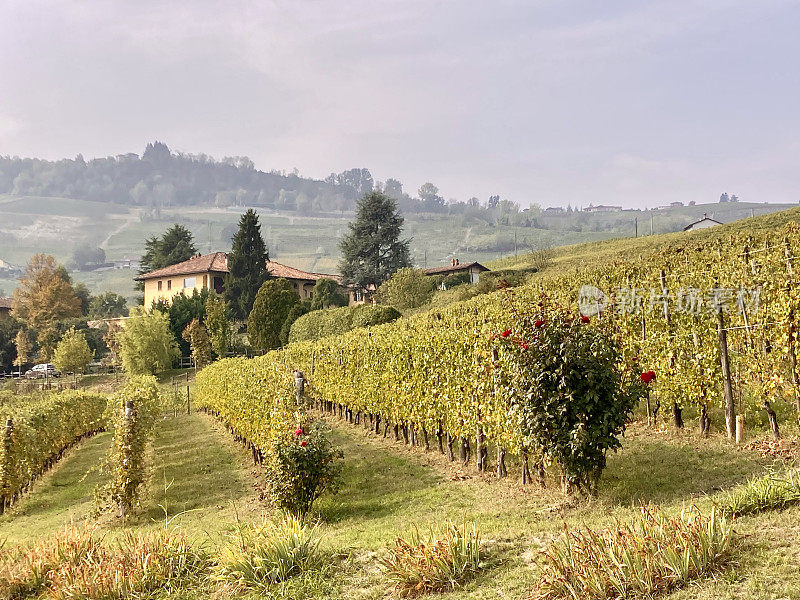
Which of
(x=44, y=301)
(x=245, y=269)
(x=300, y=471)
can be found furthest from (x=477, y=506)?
(x=44, y=301)

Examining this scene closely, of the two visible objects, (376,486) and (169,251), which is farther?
(169,251)

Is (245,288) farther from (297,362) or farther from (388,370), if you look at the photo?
(388,370)

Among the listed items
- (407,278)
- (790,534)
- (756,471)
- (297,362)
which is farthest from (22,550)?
(407,278)

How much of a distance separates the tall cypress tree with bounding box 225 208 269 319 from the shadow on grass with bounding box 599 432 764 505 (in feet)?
169

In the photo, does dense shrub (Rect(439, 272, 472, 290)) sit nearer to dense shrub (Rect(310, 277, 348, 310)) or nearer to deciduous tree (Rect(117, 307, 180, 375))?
dense shrub (Rect(310, 277, 348, 310))

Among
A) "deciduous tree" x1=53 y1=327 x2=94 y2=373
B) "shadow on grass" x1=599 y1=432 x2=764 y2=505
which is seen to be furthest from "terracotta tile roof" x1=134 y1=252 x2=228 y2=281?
"shadow on grass" x1=599 y1=432 x2=764 y2=505

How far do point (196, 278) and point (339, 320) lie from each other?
117 feet

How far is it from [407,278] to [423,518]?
36.1 m

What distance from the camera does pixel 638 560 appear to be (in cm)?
440

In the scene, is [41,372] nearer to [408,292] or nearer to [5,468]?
[408,292]

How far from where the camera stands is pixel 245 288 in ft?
191

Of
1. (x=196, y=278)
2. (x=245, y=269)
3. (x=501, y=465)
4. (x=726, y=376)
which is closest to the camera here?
(x=726, y=376)

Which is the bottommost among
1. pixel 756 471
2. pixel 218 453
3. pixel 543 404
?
pixel 218 453

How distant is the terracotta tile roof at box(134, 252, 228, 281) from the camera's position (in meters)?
62.7
